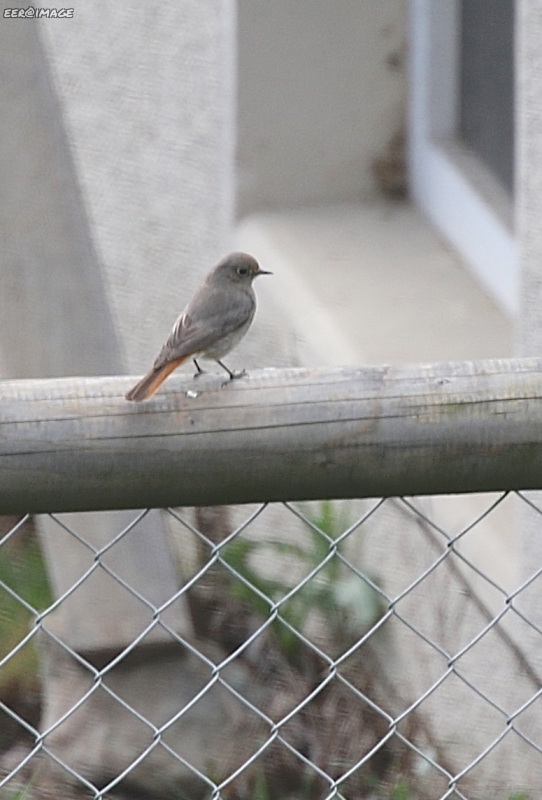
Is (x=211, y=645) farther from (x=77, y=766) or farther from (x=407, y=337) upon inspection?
(x=407, y=337)

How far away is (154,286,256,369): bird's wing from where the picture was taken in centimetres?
235

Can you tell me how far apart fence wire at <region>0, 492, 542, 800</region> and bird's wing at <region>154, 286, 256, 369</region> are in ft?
1.50

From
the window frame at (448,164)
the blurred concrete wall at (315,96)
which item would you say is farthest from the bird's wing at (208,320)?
the blurred concrete wall at (315,96)

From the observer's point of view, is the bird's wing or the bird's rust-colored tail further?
the bird's wing

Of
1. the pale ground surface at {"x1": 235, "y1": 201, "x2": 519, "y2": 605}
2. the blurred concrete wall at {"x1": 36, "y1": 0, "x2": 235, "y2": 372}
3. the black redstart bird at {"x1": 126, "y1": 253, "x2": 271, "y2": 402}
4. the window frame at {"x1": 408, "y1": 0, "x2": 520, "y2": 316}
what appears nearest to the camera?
the black redstart bird at {"x1": 126, "y1": 253, "x2": 271, "y2": 402}

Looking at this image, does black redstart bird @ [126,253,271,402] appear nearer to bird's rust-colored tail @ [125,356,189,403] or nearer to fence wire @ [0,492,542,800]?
fence wire @ [0,492,542,800]

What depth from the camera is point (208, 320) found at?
2516 millimetres

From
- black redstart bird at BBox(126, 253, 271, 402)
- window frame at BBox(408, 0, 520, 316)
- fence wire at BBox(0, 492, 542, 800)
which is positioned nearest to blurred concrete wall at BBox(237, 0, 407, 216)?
window frame at BBox(408, 0, 520, 316)

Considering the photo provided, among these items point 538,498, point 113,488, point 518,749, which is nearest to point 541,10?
point 538,498

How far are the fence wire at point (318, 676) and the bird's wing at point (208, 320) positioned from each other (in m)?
0.46

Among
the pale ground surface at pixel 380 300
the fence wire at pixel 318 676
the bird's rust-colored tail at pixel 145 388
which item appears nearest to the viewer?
the bird's rust-colored tail at pixel 145 388

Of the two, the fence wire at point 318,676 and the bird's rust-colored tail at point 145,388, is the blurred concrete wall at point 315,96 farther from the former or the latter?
the bird's rust-colored tail at point 145,388

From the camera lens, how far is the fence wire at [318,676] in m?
2.93

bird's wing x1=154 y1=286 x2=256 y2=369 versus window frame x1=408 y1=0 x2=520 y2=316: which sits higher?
bird's wing x1=154 y1=286 x2=256 y2=369
